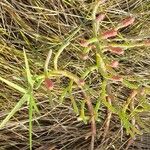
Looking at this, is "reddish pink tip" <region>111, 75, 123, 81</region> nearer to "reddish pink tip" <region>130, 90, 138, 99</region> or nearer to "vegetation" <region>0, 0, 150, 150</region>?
"vegetation" <region>0, 0, 150, 150</region>

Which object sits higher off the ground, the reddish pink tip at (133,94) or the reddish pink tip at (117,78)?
A: the reddish pink tip at (117,78)

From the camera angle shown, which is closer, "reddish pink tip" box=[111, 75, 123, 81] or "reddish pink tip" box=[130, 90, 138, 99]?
"reddish pink tip" box=[111, 75, 123, 81]

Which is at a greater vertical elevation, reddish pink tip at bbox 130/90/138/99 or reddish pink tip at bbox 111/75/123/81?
reddish pink tip at bbox 111/75/123/81

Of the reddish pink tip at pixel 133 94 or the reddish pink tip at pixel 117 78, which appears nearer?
the reddish pink tip at pixel 117 78

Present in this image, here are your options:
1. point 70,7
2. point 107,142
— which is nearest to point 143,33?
point 70,7

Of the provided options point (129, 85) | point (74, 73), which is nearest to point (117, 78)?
point (129, 85)

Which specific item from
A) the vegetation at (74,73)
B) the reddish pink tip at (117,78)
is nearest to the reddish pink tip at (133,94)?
the vegetation at (74,73)

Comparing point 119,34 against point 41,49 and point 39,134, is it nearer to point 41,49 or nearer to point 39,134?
point 41,49

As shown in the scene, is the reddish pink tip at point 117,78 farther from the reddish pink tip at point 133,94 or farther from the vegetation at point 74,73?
the reddish pink tip at point 133,94

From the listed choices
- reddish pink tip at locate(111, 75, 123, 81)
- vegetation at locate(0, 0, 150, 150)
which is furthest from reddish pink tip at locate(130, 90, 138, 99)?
reddish pink tip at locate(111, 75, 123, 81)
